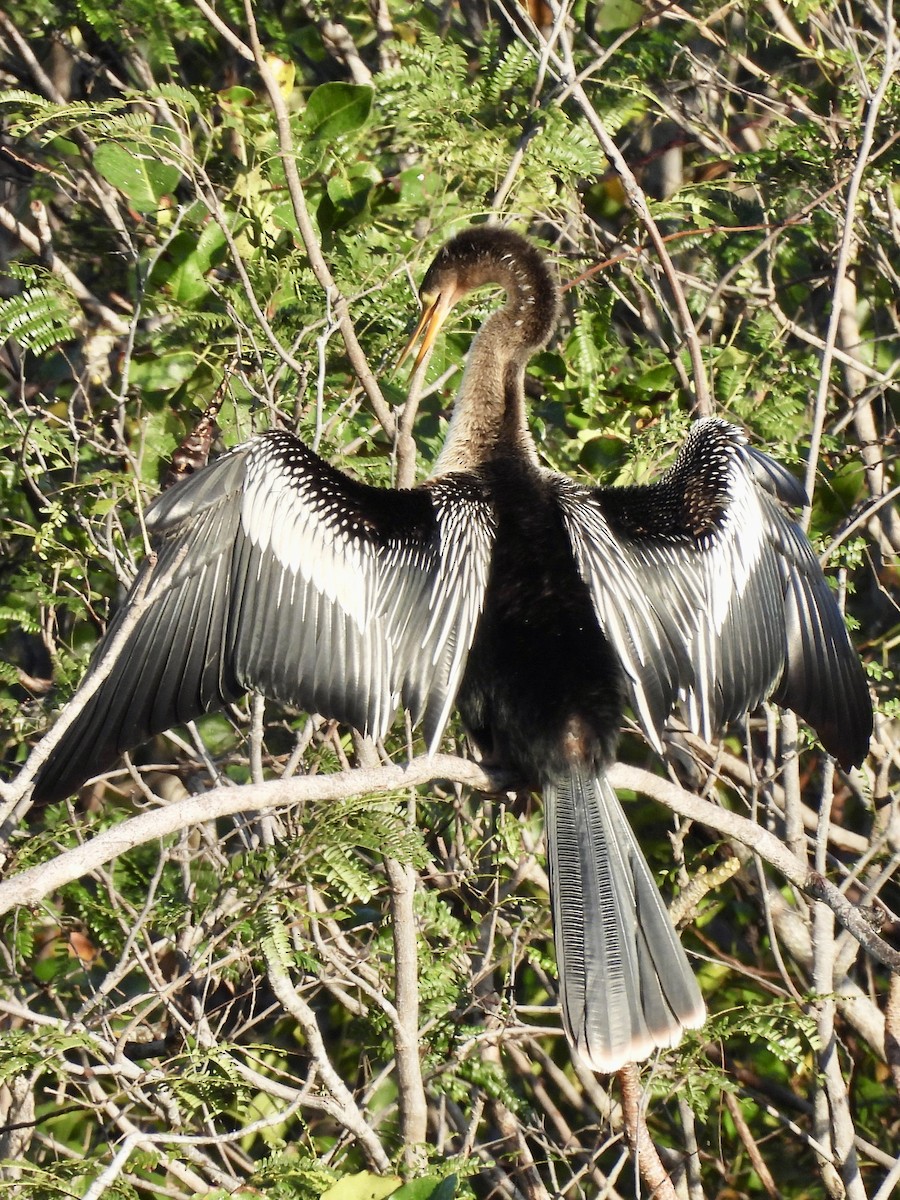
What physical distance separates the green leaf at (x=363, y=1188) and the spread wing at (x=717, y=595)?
99 cm

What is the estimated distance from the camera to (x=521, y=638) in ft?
9.57

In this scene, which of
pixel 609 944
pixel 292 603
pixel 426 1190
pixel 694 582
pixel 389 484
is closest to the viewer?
pixel 426 1190

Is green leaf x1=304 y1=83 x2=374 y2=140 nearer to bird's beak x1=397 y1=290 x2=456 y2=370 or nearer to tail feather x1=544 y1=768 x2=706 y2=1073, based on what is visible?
bird's beak x1=397 y1=290 x2=456 y2=370

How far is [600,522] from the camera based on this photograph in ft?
9.91

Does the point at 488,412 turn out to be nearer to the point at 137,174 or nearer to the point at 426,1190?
the point at 137,174

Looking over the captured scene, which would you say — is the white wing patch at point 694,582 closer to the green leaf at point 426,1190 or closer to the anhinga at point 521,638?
the anhinga at point 521,638

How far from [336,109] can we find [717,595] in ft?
5.04

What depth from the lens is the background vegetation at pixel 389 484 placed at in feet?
9.02

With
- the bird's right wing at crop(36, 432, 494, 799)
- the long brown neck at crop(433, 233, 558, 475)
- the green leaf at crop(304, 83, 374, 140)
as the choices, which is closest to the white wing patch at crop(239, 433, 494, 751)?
the bird's right wing at crop(36, 432, 494, 799)

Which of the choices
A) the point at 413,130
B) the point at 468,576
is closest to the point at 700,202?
the point at 413,130

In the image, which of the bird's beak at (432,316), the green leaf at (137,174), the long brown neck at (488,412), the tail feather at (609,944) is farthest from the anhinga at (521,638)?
the green leaf at (137,174)

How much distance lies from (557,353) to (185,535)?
1346 millimetres

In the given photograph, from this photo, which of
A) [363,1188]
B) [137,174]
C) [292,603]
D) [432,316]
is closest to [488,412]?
[432,316]

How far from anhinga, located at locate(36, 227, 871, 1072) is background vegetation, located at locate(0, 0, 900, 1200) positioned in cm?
14
